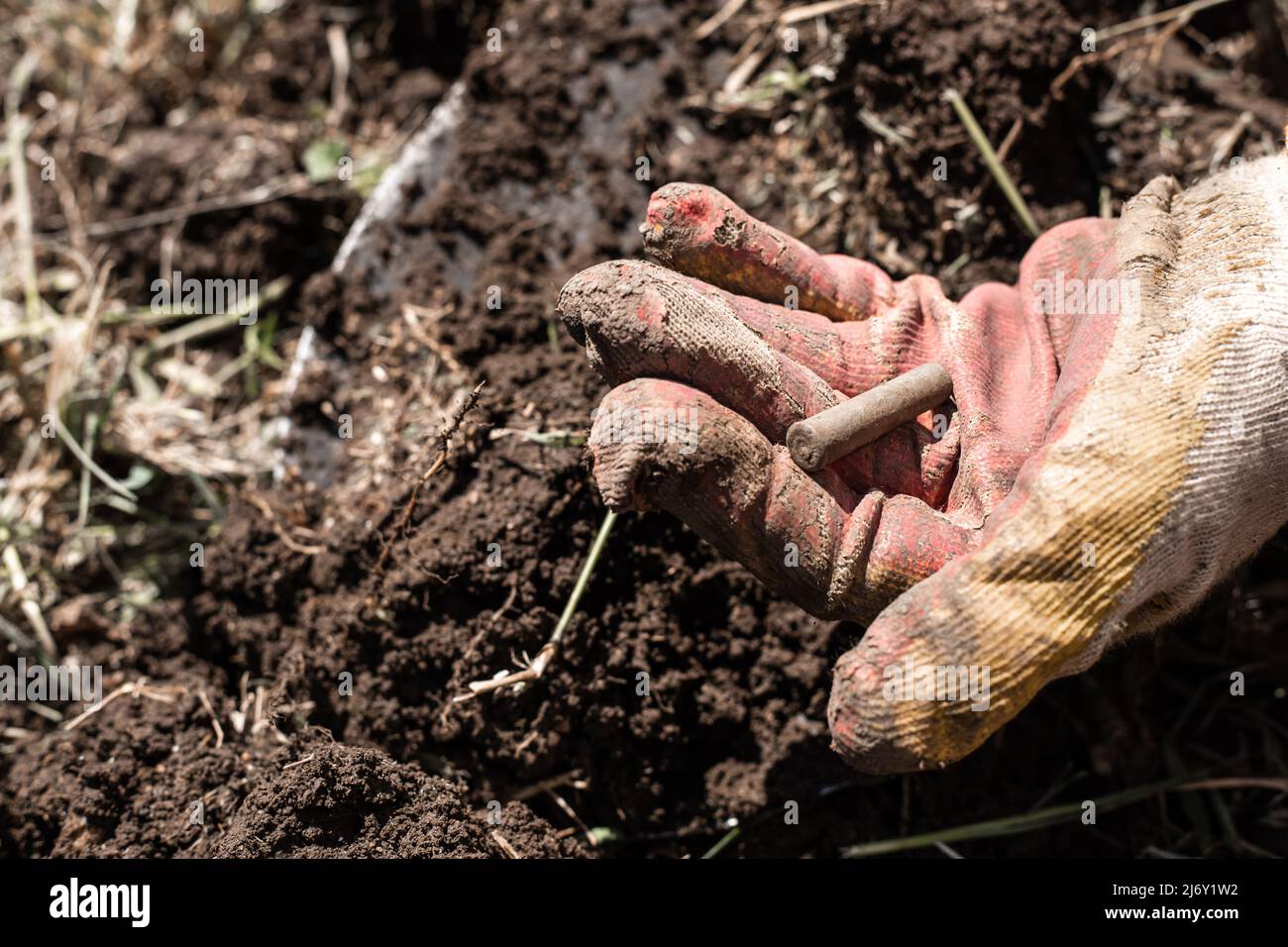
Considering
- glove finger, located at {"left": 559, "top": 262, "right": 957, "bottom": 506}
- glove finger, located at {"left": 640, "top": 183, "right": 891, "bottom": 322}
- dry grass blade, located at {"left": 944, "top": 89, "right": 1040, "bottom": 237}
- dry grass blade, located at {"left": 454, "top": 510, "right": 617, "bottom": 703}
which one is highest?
dry grass blade, located at {"left": 944, "top": 89, "right": 1040, "bottom": 237}

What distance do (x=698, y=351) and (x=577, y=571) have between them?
745mm

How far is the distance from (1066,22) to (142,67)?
9.87 feet

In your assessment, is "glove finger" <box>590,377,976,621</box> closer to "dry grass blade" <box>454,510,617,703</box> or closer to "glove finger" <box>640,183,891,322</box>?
"glove finger" <box>640,183,891,322</box>

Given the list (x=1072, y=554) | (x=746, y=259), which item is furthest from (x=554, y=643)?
(x=1072, y=554)

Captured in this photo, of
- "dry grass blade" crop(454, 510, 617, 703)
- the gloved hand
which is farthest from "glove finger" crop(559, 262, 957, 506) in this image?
"dry grass blade" crop(454, 510, 617, 703)

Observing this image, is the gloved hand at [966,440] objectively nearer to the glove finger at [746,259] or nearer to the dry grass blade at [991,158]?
the glove finger at [746,259]

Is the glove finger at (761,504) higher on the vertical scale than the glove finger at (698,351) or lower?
lower

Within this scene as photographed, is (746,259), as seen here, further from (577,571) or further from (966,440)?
(577,571)

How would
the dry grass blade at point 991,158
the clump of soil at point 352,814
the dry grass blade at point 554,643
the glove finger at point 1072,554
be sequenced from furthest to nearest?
the dry grass blade at point 991,158 < the dry grass blade at point 554,643 < the clump of soil at point 352,814 < the glove finger at point 1072,554

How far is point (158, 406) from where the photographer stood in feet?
10.5

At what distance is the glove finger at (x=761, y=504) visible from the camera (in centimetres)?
178

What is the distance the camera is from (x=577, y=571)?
2.44 m

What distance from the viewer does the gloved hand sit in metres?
1.71

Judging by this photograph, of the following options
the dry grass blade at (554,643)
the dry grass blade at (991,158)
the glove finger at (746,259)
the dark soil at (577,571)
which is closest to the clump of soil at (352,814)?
the dark soil at (577,571)
